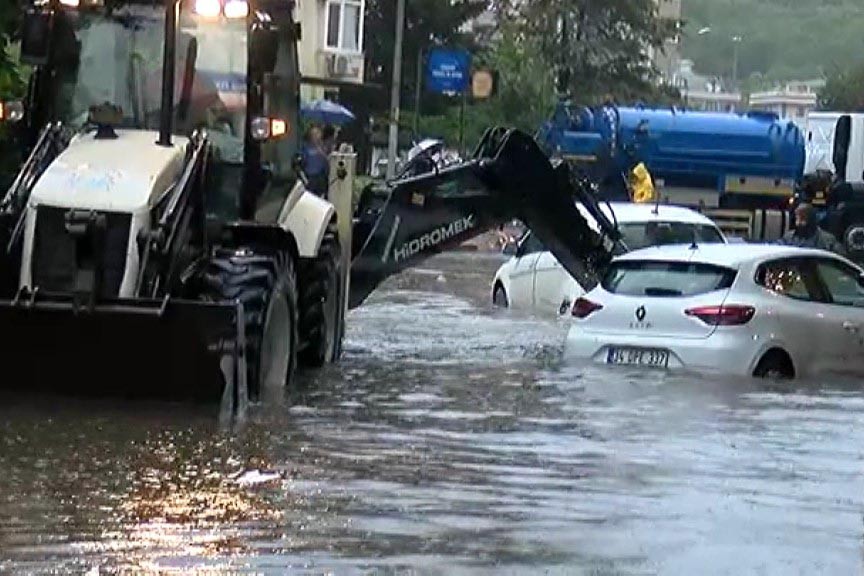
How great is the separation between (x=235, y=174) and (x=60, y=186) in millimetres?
2044

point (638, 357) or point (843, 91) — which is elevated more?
point (638, 357)

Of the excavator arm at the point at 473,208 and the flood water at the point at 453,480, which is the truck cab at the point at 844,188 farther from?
the flood water at the point at 453,480

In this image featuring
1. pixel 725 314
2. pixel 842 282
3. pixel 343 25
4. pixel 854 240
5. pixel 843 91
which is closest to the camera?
pixel 725 314

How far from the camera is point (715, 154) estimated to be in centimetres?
4712

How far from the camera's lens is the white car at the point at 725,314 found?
17.3 metres

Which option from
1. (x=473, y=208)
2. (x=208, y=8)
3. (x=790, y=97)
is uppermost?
(x=208, y=8)

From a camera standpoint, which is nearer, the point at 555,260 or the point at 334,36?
the point at 555,260

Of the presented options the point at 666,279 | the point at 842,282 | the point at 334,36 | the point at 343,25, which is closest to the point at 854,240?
the point at 842,282

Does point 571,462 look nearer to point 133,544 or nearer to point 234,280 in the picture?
point 234,280

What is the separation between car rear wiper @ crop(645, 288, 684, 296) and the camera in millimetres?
17688

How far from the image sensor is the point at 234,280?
14203 mm

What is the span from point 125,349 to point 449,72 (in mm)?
31101

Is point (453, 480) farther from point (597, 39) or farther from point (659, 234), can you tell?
point (597, 39)

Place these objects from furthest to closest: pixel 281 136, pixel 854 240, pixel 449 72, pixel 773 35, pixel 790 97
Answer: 1. pixel 773 35
2. pixel 790 97
3. pixel 449 72
4. pixel 854 240
5. pixel 281 136
